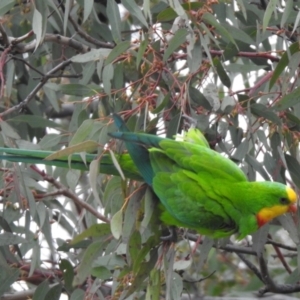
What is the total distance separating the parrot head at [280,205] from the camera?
1883 mm

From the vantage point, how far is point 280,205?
190 cm

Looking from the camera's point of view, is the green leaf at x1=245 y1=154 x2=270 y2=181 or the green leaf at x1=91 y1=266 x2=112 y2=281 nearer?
the green leaf at x1=91 y1=266 x2=112 y2=281

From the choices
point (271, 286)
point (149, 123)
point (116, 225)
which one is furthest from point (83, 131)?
point (271, 286)

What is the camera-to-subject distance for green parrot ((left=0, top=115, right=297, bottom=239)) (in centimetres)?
184

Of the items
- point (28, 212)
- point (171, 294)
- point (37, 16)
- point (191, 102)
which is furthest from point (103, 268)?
point (37, 16)

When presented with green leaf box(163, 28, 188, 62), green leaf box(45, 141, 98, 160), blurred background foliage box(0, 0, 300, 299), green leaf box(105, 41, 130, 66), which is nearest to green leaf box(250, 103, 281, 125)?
blurred background foliage box(0, 0, 300, 299)

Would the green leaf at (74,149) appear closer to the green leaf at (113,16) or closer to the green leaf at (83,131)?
the green leaf at (83,131)

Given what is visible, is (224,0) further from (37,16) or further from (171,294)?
(171,294)

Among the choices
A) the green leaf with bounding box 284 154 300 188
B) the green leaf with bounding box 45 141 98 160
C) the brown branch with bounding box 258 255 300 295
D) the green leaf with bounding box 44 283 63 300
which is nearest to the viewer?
the green leaf with bounding box 45 141 98 160

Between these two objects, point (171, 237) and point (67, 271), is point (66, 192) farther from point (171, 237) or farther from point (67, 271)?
point (171, 237)

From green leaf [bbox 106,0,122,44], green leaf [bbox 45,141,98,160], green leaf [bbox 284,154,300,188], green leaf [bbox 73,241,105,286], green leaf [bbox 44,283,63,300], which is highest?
green leaf [bbox 106,0,122,44]

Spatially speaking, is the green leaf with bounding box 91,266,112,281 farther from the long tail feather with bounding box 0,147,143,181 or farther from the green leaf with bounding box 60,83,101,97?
the green leaf with bounding box 60,83,101,97

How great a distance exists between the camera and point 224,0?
81.1 inches

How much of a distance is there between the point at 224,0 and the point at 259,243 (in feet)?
2.31
